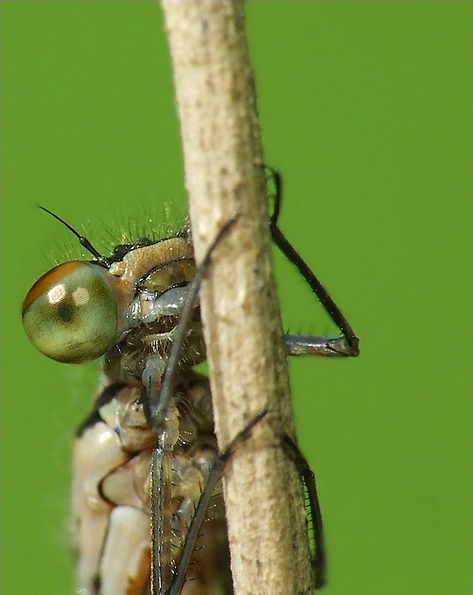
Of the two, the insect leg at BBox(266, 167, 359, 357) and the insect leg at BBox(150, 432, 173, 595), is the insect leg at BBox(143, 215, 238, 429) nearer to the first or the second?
the insect leg at BBox(150, 432, 173, 595)

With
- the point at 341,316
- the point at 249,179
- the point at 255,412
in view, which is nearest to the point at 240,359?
the point at 255,412

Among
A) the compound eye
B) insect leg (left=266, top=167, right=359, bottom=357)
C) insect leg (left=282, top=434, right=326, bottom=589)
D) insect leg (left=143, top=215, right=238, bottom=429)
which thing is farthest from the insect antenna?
insect leg (left=282, top=434, right=326, bottom=589)

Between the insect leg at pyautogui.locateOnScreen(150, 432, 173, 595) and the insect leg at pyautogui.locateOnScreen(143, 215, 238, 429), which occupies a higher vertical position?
the insect leg at pyautogui.locateOnScreen(143, 215, 238, 429)

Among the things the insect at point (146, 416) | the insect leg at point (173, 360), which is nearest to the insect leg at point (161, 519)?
the insect at point (146, 416)

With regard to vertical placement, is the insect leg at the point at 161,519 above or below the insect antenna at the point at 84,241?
below

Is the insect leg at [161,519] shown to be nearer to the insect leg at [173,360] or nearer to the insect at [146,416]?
the insect at [146,416]

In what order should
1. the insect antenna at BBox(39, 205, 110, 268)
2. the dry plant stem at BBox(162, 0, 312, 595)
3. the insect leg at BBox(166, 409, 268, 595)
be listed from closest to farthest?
the dry plant stem at BBox(162, 0, 312, 595) < the insect leg at BBox(166, 409, 268, 595) < the insect antenna at BBox(39, 205, 110, 268)

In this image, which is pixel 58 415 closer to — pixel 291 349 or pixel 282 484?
pixel 291 349

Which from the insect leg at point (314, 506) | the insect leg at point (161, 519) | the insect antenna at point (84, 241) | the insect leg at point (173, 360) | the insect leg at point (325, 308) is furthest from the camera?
the insect antenna at point (84, 241)

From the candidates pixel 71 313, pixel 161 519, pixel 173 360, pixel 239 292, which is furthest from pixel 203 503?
pixel 239 292
